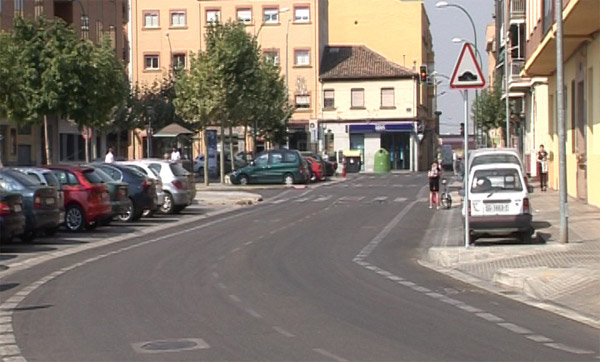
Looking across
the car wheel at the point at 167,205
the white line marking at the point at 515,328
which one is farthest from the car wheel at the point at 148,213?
the white line marking at the point at 515,328

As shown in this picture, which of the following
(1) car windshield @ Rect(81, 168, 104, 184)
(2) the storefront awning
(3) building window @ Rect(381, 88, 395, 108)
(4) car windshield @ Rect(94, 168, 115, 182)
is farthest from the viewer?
(3) building window @ Rect(381, 88, 395, 108)

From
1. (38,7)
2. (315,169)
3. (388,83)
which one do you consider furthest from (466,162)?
(388,83)

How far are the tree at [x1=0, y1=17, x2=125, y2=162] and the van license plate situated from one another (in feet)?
76.5

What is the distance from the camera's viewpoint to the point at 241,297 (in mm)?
13484

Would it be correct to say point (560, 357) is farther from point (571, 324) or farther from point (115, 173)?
point (115, 173)

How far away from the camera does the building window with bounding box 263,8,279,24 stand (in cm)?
7806

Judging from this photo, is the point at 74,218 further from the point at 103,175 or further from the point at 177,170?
the point at 177,170

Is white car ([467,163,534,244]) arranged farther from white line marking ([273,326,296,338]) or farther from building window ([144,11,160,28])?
building window ([144,11,160,28])

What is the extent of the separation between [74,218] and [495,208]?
432 inches

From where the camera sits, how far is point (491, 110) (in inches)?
2655

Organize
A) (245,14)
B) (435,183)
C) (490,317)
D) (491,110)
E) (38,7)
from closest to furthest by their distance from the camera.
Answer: (490,317), (435,183), (38,7), (491,110), (245,14)

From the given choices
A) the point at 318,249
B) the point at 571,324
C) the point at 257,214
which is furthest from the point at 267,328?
the point at 257,214

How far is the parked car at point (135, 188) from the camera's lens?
95.1 feet

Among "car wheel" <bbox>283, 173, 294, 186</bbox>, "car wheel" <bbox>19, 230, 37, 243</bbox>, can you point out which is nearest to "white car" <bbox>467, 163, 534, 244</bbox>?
"car wheel" <bbox>19, 230, 37, 243</bbox>
